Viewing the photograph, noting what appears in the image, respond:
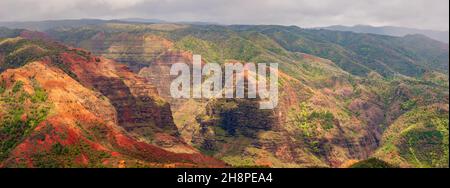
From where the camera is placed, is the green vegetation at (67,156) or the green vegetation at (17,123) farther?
the green vegetation at (17,123)

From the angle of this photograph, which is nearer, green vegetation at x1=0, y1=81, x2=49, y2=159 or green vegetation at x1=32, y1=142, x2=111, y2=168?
green vegetation at x1=32, y1=142, x2=111, y2=168

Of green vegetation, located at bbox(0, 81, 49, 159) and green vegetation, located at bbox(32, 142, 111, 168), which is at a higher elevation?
green vegetation, located at bbox(0, 81, 49, 159)

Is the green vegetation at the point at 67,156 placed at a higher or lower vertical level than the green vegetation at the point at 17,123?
lower

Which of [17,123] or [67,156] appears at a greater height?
[17,123]

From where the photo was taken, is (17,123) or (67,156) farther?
(17,123)
